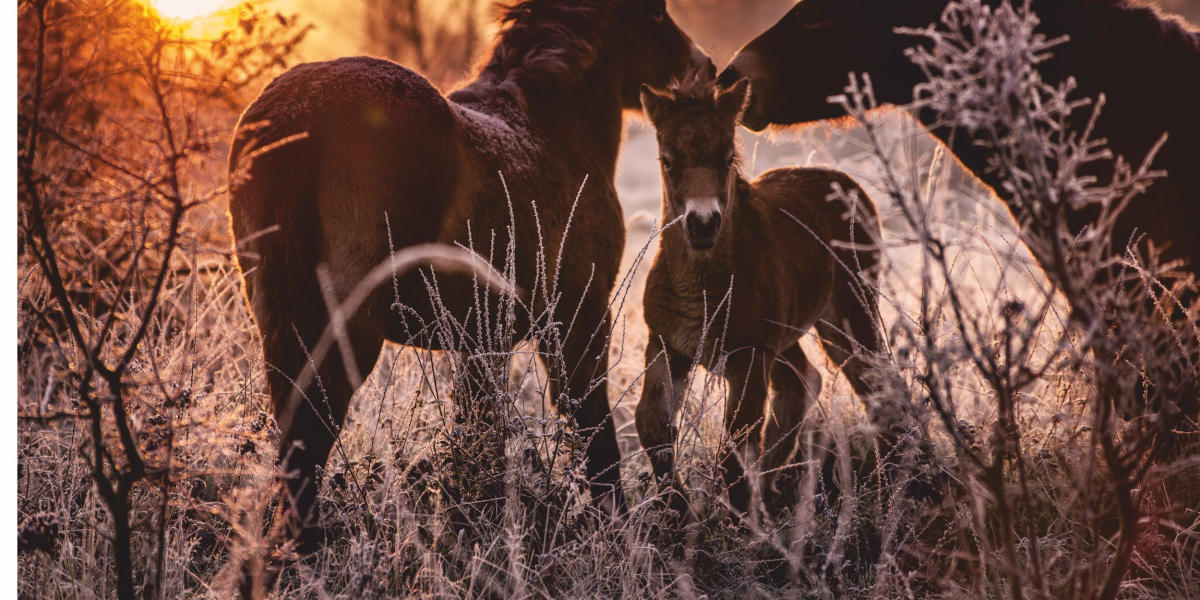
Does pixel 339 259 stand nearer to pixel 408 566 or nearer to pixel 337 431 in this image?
pixel 337 431

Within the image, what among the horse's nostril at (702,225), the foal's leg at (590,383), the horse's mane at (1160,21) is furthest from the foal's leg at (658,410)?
the horse's mane at (1160,21)

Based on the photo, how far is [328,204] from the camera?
7.50ft

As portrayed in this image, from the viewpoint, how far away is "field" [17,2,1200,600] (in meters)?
1.80

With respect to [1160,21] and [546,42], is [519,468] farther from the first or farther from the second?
[1160,21]

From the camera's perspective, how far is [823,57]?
3.68 meters

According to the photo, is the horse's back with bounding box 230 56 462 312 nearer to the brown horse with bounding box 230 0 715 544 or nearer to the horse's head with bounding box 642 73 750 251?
the brown horse with bounding box 230 0 715 544

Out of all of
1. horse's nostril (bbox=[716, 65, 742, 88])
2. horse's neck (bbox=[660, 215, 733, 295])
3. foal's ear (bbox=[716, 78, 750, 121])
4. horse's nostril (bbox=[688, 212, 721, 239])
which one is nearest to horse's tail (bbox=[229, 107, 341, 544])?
horse's nostril (bbox=[688, 212, 721, 239])

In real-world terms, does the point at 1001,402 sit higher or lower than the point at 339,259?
lower

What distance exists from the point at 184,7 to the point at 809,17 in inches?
105

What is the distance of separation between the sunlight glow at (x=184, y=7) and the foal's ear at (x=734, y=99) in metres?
1.99

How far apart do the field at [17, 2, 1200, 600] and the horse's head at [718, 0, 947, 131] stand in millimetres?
853

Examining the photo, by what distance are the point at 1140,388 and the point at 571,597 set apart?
239cm

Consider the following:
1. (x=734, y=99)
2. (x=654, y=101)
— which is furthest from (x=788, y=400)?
(x=654, y=101)
